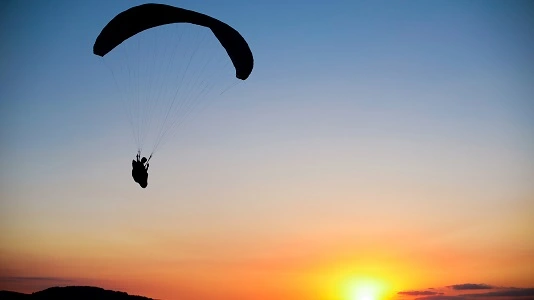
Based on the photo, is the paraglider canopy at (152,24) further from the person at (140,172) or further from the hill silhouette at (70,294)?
the hill silhouette at (70,294)

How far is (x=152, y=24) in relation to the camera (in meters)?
21.2

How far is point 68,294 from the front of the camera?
1194 inches

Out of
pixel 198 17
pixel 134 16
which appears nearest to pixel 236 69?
pixel 198 17

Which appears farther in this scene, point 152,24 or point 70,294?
point 70,294

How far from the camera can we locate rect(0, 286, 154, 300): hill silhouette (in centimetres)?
2939

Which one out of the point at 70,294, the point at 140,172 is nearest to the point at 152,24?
the point at 140,172


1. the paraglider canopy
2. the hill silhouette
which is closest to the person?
the paraglider canopy

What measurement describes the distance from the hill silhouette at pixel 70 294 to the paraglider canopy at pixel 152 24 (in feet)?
57.4

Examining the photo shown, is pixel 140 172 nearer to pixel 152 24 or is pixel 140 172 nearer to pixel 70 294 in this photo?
pixel 152 24

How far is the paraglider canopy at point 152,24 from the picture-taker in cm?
2038

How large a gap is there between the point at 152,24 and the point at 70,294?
19744 millimetres

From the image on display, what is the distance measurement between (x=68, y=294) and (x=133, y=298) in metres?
4.99

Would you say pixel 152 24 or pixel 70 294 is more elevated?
pixel 152 24

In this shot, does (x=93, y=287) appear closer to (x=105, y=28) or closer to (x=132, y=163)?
(x=132, y=163)
